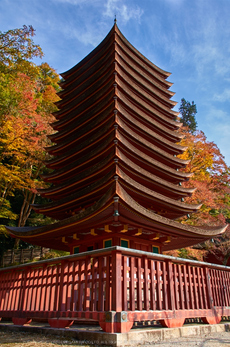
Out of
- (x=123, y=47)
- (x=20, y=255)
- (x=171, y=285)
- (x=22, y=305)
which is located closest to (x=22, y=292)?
(x=22, y=305)

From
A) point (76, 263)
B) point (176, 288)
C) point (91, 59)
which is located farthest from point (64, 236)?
point (91, 59)

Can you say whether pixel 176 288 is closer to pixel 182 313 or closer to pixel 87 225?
pixel 182 313

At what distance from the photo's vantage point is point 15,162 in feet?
67.9

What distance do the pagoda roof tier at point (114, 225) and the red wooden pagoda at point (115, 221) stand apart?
34 mm

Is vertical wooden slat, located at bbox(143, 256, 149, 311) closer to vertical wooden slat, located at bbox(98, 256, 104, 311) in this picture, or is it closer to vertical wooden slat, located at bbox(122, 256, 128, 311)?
vertical wooden slat, located at bbox(122, 256, 128, 311)

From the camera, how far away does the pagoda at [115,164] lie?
8180 millimetres

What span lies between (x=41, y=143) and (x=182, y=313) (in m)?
16.0

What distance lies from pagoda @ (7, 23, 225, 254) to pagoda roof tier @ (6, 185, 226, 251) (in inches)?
1.1

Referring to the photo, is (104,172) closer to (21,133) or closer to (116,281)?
(116,281)

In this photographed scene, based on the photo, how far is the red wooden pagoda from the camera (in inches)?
217

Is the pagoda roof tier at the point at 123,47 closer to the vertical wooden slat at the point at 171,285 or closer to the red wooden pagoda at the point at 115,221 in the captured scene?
the red wooden pagoda at the point at 115,221

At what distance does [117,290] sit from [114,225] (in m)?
3.70

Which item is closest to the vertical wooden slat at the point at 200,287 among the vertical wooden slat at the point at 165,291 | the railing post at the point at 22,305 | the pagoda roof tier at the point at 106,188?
the vertical wooden slat at the point at 165,291

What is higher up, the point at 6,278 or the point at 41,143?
the point at 41,143
